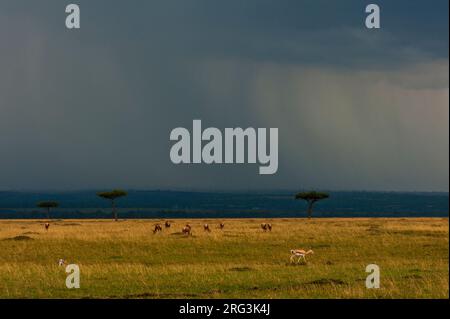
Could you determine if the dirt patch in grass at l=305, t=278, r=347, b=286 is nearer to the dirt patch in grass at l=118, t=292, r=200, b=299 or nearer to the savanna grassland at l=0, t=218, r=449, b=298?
the savanna grassland at l=0, t=218, r=449, b=298

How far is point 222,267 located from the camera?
28.1 m

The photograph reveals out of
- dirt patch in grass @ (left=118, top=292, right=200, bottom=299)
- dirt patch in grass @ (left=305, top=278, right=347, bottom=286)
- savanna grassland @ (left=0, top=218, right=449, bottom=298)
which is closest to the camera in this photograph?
dirt patch in grass @ (left=118, top=292, right=200, bottom=299)

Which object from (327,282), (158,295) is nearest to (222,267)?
(327,282)

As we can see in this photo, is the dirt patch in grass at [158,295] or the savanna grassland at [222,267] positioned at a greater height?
the savanna grassland at [222,267]

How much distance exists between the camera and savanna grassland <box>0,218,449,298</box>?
70.7 feet

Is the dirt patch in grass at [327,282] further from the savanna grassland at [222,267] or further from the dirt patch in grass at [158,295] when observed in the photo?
the dirt patch in grass at [158,295]

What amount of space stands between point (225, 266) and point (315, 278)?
5.32 m

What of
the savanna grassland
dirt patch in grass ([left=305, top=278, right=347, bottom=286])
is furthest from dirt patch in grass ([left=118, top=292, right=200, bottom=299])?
dirt patch in grass ([left=305, top=278, right=347, bottom=286])

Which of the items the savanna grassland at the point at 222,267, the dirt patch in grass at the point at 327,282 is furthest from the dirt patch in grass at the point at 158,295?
the dirt patch in grass at the point at 327,282

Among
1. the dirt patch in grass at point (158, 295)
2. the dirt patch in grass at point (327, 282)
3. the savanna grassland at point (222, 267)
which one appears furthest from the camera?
the dirt patch in grass at point (327, 282)

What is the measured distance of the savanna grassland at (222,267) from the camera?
70.7 feet

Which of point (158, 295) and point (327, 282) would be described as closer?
point (158, 295)

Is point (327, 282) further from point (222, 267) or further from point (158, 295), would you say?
point (222, 267)
